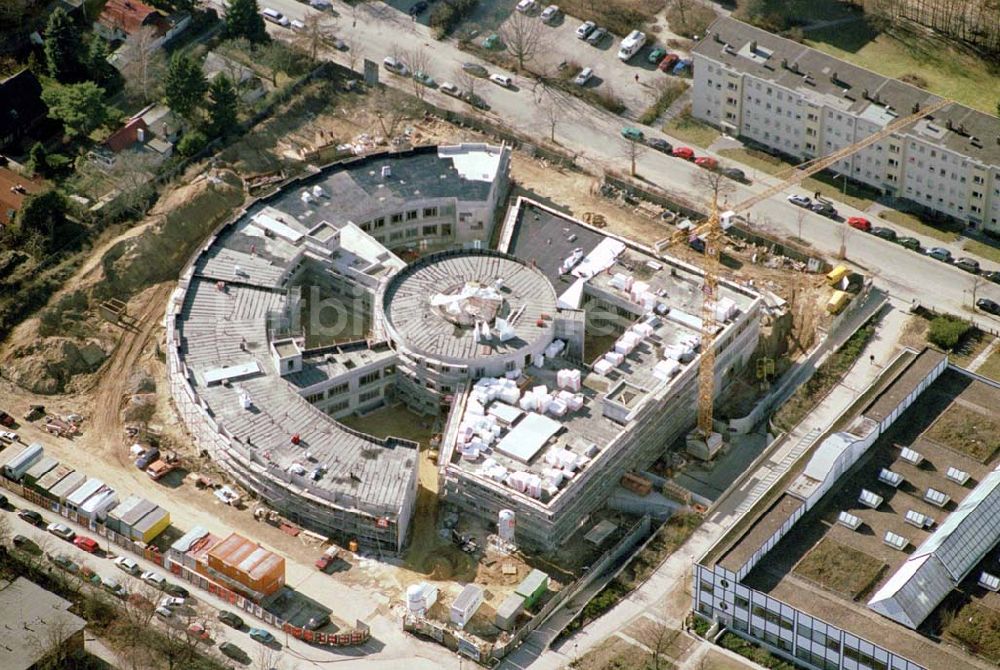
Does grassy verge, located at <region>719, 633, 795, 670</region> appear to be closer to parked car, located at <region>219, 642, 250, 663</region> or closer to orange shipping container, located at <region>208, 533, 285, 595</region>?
orange shipping container, located at <region>208, 533, 285, 595</region>

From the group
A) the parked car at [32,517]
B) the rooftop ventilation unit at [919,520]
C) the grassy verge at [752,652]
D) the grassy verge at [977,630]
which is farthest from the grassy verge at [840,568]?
the parked car at [32,517]

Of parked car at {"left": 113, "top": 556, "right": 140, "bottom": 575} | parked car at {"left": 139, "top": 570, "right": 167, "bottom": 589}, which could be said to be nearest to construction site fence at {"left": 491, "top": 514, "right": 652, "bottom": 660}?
parked car at {"left": 139, "top": 570, "right": 167, "bottom": 589}

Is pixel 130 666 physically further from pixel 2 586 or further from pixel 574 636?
pixel 574 636

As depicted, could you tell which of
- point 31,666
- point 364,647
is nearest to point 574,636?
point 364,647

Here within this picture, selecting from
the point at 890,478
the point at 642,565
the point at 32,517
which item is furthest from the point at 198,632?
the point at 890,478

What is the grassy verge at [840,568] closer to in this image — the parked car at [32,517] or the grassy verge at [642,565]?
the grassy verge at [642,565]

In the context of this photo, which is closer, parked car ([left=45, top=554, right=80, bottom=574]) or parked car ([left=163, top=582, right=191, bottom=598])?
parked car ([left=163, top=582, right=191, bottom=598])

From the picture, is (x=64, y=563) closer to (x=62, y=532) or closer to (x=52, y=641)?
(x=62, y=532)
